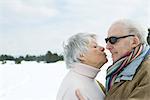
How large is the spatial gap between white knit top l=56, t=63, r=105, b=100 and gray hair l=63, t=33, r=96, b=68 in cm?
5

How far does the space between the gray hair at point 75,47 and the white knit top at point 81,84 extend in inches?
2.1

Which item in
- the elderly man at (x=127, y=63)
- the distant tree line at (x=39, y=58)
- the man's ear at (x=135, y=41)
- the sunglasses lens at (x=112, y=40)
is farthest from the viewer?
the distant tree line at (x=39, y=58)

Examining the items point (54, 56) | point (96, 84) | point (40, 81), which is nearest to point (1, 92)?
point (40, 81)

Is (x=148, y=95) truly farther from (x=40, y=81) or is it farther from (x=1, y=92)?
(x=40, y=81)

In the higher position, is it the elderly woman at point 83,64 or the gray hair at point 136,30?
the gray hair at point 136,30

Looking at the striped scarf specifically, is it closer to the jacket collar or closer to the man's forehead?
the jacket collar

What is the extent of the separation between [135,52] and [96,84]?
52 cm

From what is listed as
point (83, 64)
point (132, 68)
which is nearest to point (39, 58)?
point (83, 64)

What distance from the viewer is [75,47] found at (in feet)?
10.3

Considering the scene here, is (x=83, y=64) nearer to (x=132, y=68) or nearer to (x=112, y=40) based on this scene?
(x=112, y=40)

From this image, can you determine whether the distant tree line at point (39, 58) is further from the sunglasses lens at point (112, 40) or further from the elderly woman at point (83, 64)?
the sunglasses lens at point (112, 40)

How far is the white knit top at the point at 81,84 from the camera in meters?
3.08

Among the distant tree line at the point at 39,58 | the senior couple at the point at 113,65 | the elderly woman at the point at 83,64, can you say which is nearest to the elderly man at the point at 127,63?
the senior couple at the point at 113,65

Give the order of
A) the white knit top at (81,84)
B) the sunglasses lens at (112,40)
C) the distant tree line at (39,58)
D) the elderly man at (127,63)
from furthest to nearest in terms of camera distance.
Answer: the distant tree line at (39,58)
the white knit top at (81,84)
the sunglasses lens at (112,40)
the elderly man at (127,63)
